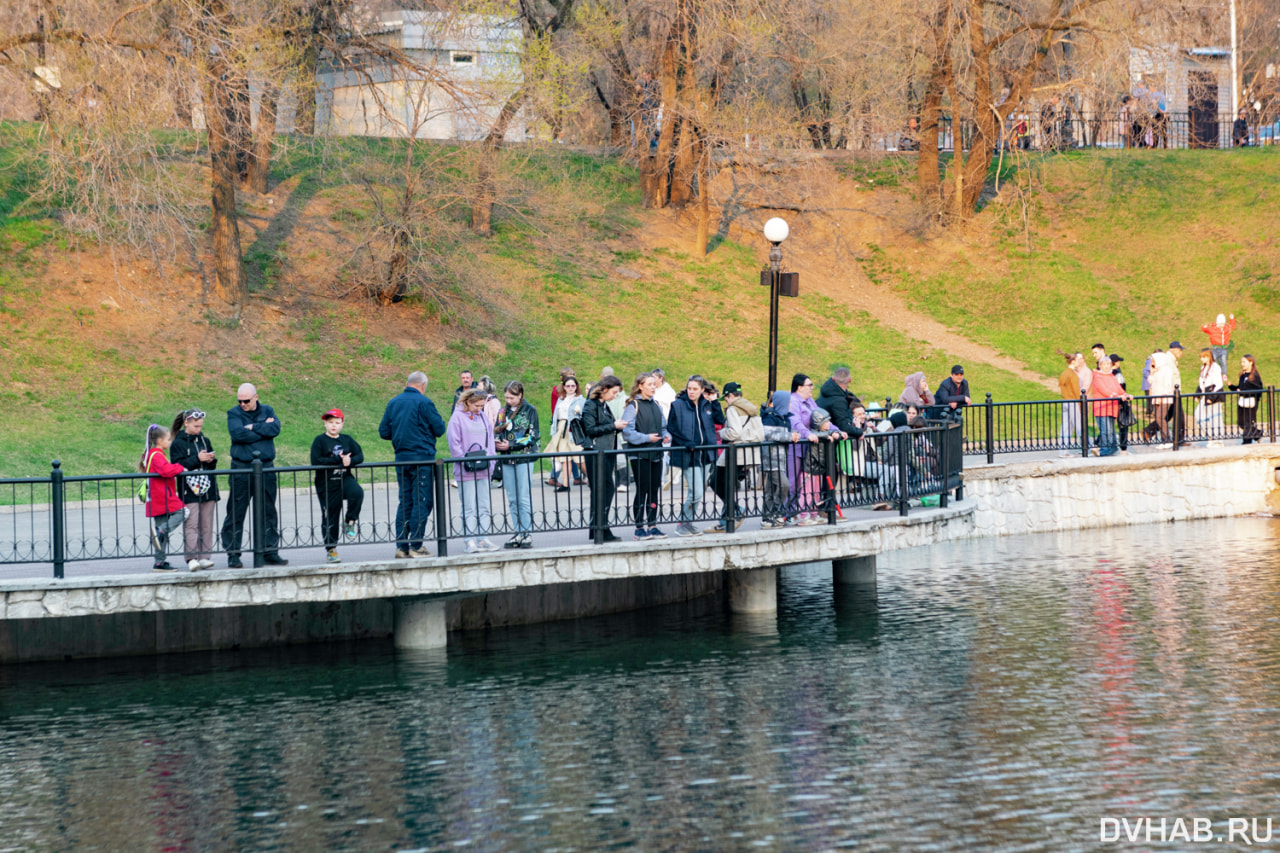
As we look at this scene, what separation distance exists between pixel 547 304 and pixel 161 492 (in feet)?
76.2

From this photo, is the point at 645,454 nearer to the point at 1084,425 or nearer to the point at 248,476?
the point at 248,476

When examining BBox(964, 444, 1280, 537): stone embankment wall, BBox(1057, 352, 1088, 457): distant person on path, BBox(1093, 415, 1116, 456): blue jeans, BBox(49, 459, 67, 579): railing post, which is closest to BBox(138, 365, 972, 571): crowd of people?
BBox(49, 459, 67, 579): railing post

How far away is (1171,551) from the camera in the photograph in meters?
19.8

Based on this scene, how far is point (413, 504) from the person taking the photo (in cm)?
1270

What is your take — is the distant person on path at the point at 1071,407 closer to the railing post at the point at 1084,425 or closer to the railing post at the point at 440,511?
the railing post at the point at 1084,425

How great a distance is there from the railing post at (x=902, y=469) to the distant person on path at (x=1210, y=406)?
10914 mm

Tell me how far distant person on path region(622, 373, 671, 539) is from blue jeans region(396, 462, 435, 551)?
2031 millimetres

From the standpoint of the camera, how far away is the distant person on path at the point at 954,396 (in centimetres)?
2083

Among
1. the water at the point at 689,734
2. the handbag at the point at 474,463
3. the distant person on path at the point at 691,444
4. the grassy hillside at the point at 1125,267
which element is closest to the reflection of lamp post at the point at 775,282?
the distant person on path at the point at 691,444

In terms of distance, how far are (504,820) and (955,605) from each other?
8718mm

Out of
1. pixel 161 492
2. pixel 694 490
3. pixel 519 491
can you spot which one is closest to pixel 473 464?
pixel 519 491

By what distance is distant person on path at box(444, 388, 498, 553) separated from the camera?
12938 mm

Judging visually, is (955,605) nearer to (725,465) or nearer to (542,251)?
(725,465)

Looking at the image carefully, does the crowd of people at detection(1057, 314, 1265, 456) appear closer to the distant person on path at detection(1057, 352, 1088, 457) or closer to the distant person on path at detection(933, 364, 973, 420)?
the distant person on path at detection(1057, 352, 1088, 457)
